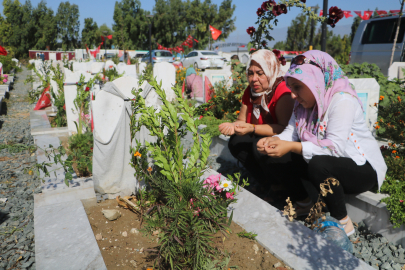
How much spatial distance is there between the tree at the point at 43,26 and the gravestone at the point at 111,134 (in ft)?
160

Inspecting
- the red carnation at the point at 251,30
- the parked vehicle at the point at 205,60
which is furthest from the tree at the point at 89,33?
the red carnation at the point at 251,30

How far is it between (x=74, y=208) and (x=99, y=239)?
0.39 meters

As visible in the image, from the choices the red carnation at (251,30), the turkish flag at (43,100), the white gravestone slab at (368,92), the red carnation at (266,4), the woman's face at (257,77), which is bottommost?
the turkish flag at (43,100)

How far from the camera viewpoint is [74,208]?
2289 millimetres

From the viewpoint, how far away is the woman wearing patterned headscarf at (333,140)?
2.11 m

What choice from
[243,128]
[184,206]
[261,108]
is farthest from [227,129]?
[184,206]

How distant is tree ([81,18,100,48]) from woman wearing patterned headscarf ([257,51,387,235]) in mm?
51869

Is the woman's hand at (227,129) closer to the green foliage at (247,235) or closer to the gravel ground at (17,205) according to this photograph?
the green foliage at (247,235)

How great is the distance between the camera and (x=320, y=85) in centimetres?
218

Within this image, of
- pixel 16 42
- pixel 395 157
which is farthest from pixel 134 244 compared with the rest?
pixel 16 42

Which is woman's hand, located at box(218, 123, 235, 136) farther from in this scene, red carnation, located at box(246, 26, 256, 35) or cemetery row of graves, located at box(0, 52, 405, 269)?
red carnation, located at box(246, 26, 256, 35)

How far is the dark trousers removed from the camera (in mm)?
2113

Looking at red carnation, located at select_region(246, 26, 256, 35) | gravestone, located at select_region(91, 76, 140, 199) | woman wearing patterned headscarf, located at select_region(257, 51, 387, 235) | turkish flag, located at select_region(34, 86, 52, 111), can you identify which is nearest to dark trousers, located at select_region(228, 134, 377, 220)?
woman wearing patterned headscarf, located at select_region(257, 51, 387, 235)

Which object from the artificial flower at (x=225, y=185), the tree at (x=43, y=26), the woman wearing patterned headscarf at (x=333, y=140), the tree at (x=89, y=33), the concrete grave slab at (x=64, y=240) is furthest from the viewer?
the tree at (x=89, y=33)
